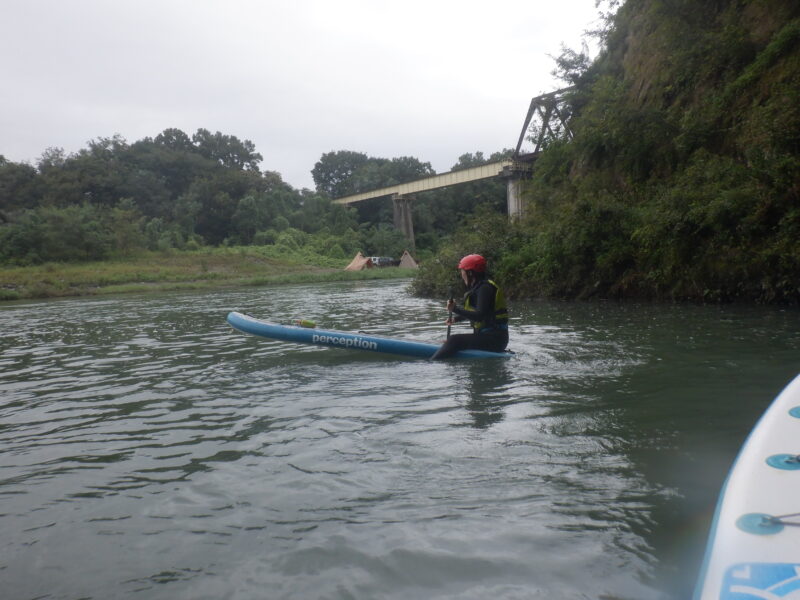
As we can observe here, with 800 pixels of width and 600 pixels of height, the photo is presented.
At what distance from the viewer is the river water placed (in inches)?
104

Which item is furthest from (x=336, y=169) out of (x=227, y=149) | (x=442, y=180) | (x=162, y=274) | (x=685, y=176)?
(x=685, y=176)

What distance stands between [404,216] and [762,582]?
57152 millimetres

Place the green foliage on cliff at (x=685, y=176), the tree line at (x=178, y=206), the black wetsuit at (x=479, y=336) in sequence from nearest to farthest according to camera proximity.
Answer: the black wetsuit at (x=479, y=336), the green foliage on cliff at (x=685, y=176), the tree line at (x=178, y=206)

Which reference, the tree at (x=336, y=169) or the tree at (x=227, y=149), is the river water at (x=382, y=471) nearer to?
the tree at (x=227, y=149)

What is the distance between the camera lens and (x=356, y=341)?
7758 mm

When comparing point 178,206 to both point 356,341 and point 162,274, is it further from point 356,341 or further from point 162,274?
point 356,341

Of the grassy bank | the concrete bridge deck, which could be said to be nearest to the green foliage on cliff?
the concrete bridge deck

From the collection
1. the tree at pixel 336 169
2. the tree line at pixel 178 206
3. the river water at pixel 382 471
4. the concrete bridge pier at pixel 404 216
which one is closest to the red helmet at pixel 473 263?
the river water at pixel 382 471

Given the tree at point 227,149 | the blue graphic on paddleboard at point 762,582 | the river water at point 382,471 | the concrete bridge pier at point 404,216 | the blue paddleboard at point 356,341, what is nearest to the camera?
the blue graphic on paddleboard at point 762,582

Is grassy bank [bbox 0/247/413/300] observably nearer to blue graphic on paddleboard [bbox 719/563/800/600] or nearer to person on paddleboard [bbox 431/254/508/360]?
person on paddleboard [bbox 431/254/508/360]

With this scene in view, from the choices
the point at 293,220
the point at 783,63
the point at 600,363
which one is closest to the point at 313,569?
the point at 600,363

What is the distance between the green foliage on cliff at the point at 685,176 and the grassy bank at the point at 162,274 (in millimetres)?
20418

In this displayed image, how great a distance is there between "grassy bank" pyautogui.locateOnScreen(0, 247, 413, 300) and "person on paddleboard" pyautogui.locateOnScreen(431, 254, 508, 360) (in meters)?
27.2

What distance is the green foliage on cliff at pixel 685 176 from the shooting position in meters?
10.4
